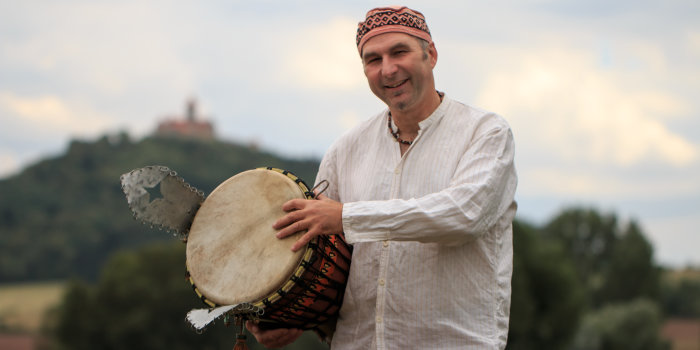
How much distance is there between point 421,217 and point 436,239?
0.35 ft

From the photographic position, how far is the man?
3.22 metres

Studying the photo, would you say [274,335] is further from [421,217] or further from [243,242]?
[421,217]

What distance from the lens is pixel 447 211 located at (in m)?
3.17

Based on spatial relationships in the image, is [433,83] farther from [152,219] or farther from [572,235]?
[572,235]

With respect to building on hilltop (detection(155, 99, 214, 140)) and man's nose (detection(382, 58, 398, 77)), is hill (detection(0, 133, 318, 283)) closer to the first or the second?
building on hilltop (detection(155, 99, 214, 140))

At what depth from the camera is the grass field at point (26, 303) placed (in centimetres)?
6919

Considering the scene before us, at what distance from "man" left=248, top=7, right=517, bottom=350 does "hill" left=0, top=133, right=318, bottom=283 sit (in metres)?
75.7

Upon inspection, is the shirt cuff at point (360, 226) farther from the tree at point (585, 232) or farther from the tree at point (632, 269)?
the tree at point (632, 269)

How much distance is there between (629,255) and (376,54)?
66.4m

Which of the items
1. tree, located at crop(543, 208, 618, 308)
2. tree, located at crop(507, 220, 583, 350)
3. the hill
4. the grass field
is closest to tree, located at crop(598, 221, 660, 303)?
tree, located at crop(543, 208, 618, 308)

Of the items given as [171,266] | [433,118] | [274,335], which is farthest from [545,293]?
[433,118]

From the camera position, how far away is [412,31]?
3.47m

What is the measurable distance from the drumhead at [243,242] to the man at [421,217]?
0.09 metres

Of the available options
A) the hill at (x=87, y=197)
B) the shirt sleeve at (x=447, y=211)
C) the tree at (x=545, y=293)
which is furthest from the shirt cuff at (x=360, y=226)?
the hill at (x=87, y=197)
